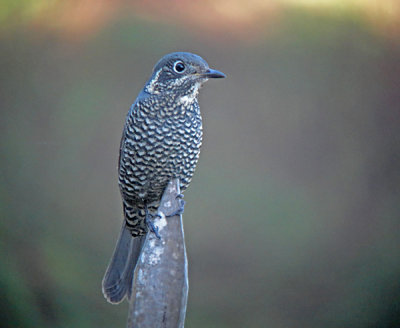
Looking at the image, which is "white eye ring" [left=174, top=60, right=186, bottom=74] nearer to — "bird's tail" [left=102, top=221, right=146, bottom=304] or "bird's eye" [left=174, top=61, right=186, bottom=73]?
"bird's eye" [left=174, top=61, right=186, bottom=73]

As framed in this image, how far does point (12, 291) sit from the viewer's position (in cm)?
219

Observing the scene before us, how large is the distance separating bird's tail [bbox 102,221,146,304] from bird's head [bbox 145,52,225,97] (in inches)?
27.7

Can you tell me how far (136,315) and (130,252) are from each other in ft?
2.03

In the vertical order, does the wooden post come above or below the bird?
below

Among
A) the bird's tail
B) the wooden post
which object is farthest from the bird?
the wooden post

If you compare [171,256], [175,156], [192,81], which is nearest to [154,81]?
[192,81]

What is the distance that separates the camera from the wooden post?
1.30 metres

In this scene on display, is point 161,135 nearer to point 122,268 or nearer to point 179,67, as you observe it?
point 179,67

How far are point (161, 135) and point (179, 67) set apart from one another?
273 millimetres

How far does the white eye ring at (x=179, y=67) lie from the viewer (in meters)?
1.59

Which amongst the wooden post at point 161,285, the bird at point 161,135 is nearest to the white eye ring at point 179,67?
the bird at point 161,135

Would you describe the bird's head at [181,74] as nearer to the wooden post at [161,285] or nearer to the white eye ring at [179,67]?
the white eye ring at [179,67]

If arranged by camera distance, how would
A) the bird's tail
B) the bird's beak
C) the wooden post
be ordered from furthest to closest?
the bird's tail → the bird's beak → the wooden post

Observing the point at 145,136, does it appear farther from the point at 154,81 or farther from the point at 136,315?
the point at 136,315
